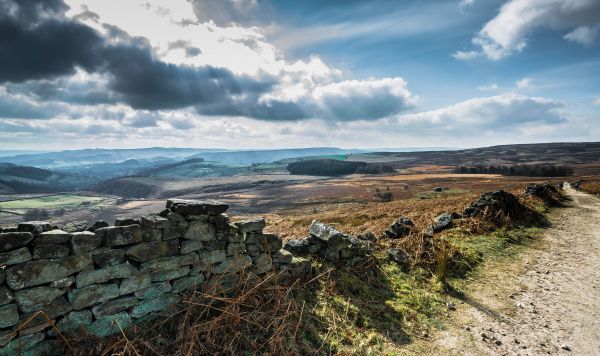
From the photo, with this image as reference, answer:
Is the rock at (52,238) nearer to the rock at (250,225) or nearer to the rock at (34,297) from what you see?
the rock at (34,297)

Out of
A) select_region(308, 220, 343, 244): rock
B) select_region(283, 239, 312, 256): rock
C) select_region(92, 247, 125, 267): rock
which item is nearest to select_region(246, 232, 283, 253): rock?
select_region(283, 239, 312, 256): rock

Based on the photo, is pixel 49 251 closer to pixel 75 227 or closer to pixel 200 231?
pixel 75 227

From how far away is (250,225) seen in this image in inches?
332

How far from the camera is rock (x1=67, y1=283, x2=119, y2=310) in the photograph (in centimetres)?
591

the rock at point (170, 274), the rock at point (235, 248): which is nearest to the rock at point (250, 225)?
the rock at point (235, 248)

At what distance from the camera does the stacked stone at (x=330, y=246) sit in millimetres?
10422

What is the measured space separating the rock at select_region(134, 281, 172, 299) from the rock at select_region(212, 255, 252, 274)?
3.72 ft

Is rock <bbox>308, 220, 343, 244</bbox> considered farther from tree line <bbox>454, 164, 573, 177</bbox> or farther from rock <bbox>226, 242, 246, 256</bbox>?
tree line <bbox>454, 164, 573, 177</bbox>

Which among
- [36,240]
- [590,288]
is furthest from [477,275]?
[36,240]

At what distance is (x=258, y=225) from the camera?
28.2 feet

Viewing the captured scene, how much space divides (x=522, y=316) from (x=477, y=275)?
2585 millimetres

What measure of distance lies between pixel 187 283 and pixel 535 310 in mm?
9179

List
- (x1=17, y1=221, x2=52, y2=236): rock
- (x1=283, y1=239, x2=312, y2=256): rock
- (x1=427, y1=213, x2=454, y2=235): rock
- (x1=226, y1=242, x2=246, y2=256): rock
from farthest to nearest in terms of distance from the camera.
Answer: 1. (x1=427, y1=213, x2=454, y2=235): rock
2. (x1=283, y1=239, x2=312, y2=256): rock
3. (x1=226, y1=242, x2=246, y2=256): rock
4. (x1=17, y1=221, x2=52, y2=236): rock

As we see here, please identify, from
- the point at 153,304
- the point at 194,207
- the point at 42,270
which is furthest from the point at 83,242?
the point at 194,207
